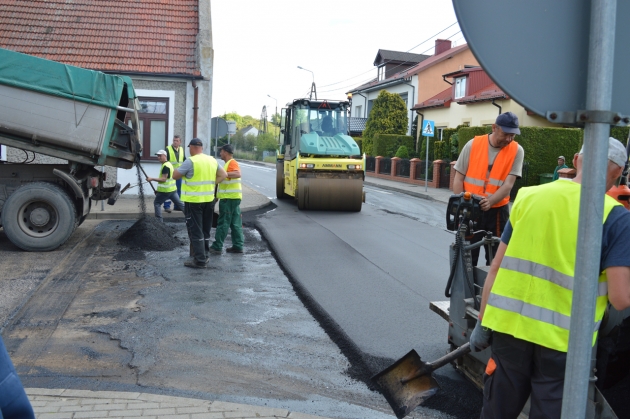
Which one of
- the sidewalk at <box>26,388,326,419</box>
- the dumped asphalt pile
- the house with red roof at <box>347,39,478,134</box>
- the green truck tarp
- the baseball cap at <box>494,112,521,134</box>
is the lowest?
the sidewalk at <box>26,388,326,419</box>

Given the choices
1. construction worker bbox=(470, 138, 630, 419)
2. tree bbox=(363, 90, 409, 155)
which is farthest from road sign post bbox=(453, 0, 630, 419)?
tree bbox=(363, 90, 409, 155)

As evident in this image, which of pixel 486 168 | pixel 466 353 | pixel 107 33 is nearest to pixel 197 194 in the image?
pixel 486 168

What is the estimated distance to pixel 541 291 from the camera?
279 centimetres

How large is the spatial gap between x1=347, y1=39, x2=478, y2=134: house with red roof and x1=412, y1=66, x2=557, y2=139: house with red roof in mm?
3171

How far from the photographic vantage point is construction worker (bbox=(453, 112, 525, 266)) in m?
5.71

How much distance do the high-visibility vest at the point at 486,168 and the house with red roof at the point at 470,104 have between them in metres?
24.6

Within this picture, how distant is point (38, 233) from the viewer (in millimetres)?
10289

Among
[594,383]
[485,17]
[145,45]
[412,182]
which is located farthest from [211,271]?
[412,182]

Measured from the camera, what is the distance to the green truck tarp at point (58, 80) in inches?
390

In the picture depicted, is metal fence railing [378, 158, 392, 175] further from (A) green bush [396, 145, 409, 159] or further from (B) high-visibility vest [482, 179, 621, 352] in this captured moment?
(B) high-visibility vest [482, 179, 621, 352]

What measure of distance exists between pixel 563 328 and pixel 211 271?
6742 millimetres

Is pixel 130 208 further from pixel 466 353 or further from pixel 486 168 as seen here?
pixel 466 353

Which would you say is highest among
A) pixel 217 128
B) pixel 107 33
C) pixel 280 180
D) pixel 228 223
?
pixel 107 33

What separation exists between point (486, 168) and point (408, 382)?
96.8 inches
